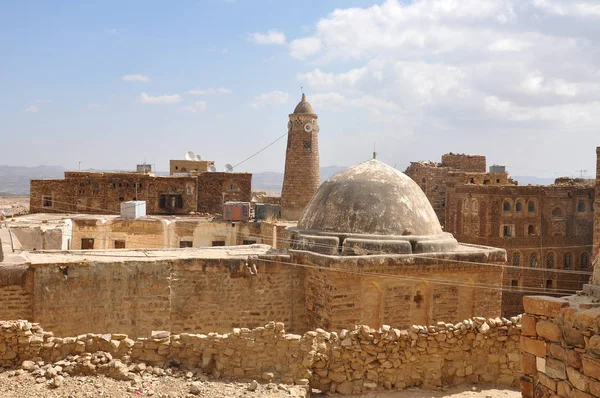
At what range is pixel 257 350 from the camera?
27.3 feet

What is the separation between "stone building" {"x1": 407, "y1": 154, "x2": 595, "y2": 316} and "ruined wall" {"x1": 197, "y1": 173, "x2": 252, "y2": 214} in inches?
591

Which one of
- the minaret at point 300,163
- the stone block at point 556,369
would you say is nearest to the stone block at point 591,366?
the stone block at point 556,369

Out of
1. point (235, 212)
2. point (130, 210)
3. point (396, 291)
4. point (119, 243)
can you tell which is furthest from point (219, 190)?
point (396, 291)

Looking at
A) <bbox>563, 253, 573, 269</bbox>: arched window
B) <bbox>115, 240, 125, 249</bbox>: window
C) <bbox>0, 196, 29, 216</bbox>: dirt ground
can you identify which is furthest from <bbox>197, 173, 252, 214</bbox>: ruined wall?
<bbox>563, 253, 573, 269</bbox>: arched window

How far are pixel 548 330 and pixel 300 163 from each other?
1092 inches

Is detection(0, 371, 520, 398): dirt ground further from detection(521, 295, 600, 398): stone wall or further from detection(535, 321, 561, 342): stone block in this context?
detection(535, 321, 561, 342): stone block

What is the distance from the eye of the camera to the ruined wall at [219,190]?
34.9 metres

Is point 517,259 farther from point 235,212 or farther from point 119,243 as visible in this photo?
point 119,243

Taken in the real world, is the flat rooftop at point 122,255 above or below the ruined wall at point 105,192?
below

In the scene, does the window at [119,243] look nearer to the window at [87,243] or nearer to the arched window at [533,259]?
the window at [87,243]

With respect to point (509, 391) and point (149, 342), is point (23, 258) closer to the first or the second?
point (149, 342)

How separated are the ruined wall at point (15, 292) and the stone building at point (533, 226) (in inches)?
1296

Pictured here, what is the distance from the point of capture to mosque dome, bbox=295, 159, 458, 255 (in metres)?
12.3

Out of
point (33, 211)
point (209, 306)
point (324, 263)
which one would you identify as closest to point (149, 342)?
point (209, 306)
